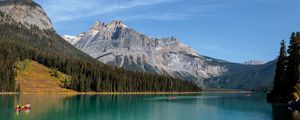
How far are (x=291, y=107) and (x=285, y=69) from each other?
47526 mm

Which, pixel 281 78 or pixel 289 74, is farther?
pixel 281 78

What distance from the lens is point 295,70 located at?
480 feet

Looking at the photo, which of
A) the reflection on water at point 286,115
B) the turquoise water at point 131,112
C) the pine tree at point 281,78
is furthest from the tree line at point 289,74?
the reflection on water at point 286,115

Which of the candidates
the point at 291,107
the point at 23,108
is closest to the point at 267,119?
the point at 291,107

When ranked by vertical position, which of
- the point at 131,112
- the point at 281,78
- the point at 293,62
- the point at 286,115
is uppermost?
the point at 293,62

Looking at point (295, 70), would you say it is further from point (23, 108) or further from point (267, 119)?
point (23, 108)

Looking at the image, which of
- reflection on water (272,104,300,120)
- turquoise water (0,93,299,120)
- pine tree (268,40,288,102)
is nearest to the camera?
reflection on water (272,104,300,120)

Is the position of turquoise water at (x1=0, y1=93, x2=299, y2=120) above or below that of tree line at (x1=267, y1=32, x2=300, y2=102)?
below

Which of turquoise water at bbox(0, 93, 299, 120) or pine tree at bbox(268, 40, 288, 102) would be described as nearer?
turquoise water at bbox(0, 93, 299, 120)

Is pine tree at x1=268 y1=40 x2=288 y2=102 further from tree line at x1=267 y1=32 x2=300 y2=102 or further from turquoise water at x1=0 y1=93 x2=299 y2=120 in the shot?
turquoise water at x1=0 y1=93 x2=299 y2=120

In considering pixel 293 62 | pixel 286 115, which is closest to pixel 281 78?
pixel 293 62

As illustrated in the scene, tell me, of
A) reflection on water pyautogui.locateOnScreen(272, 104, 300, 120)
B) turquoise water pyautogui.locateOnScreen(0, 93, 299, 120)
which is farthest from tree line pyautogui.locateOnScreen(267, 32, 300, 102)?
reflection on water pyautogui.locateOnScreen(272, 104, 300, 120)

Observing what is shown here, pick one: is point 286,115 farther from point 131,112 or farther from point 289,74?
point 289,74

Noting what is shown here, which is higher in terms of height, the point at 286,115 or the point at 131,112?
the point at 286,115
